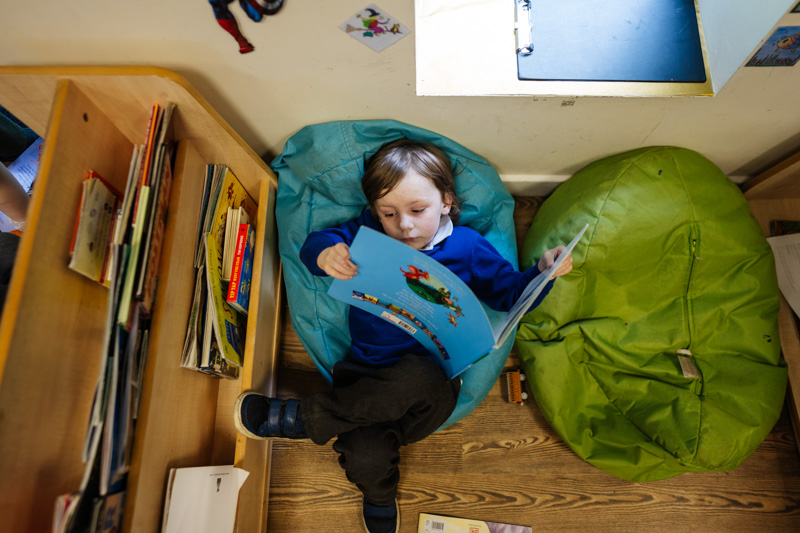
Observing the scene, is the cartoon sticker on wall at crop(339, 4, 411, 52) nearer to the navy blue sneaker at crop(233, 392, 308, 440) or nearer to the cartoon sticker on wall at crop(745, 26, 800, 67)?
the cartoon sticker on wall at crop(745, 26, 800, 67)

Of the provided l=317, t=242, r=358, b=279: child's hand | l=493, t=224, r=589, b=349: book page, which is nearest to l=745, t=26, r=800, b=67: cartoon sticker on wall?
l=493, t=224, r=589, b=349: book page

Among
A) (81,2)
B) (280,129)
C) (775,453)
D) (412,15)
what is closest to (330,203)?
(280,129)

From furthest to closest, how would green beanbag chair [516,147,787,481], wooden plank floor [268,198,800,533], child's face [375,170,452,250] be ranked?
wooden plank floor [268,198,800,533], green beanbag chair [516,147,787,481], child's face [375,170,452,250]

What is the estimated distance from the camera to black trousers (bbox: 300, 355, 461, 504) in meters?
1.06

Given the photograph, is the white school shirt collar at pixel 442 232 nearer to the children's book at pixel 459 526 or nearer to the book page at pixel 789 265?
the children's book at pixel 459 526

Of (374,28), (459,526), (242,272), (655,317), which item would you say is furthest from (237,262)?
(655,317)

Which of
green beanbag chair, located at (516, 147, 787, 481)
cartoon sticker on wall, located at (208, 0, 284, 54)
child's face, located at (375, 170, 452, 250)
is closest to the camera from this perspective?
cartoon sticker on wall, located at (208, 0, 284, 54)

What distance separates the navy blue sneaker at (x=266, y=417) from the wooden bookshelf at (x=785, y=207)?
4.40 ft

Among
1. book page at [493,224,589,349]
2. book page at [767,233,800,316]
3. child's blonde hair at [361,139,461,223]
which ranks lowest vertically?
book page at [493,224,589,349]

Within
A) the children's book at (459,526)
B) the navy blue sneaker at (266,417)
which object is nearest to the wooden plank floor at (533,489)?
the children's book at (459,526)

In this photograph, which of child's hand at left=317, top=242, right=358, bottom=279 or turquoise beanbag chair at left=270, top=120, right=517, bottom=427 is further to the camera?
turquoise beanbag chair at left=270, top=120, right=517, bottom=427

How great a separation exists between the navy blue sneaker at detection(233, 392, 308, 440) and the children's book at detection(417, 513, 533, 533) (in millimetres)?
427

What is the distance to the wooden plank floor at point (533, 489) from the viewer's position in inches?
49.6

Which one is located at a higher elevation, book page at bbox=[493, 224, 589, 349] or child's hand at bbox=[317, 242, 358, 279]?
child's hand at bbox=[317, 242, 358, 279]
